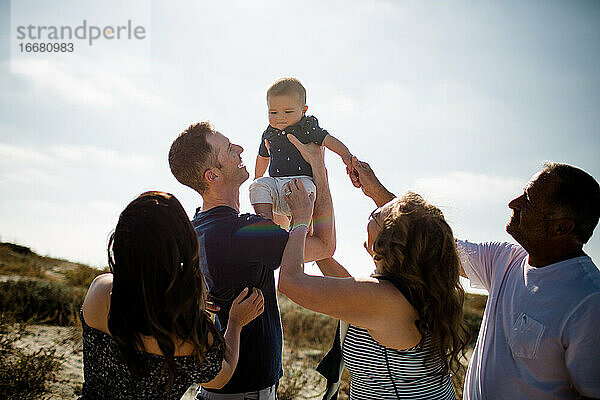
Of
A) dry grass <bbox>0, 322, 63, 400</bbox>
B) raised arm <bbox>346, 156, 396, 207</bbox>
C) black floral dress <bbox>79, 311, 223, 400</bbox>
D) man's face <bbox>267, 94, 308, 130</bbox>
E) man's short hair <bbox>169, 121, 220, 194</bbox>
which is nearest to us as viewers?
black floral dress <bbox>79, 311, 223, 400</bbox>

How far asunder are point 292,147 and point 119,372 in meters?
2.82

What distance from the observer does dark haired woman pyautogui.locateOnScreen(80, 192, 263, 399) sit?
2.26m

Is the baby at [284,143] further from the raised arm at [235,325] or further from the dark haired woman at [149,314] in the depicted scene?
the dark haired woman at [149,314]

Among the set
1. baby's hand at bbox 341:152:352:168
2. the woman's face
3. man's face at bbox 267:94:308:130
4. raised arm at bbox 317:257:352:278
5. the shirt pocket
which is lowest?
the shirt pocket

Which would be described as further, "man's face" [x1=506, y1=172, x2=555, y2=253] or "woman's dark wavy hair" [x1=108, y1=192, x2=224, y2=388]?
"man's face" [x1=506, y1=172, x2=555, y2=253]

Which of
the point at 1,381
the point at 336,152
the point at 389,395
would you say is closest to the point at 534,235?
the point at 389,395

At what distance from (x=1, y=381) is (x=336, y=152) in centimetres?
508

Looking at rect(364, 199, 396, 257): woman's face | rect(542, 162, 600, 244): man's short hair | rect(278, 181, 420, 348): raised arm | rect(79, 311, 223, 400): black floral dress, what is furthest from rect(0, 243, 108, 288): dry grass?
rect(542, 162, 600, 244): man's short hair

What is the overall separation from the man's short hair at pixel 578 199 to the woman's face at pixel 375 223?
3.07 ft

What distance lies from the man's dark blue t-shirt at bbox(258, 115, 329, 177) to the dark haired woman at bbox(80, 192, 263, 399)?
2335mm

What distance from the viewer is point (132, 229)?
2273 millimetres

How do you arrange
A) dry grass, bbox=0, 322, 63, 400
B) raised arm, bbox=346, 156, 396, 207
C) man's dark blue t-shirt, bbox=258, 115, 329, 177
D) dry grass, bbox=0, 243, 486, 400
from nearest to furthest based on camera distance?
raised arm, bbox=346, 156, 396, 207 < man's dark blue t-shirt, bbox=258, 115, 329, 177 < dry grass, bbox=0, 322, 63, 400 < dry grass, bbox=0, 243, 486, 400

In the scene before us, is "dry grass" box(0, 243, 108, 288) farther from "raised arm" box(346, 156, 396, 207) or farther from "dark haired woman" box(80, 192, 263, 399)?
"dark haired woman" box(80, 192, 263, 399)

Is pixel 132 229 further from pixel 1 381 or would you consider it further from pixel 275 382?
pixel 1 381
